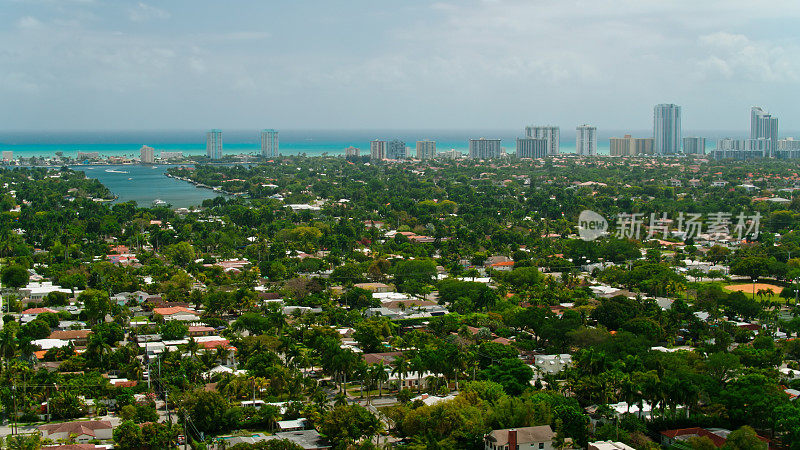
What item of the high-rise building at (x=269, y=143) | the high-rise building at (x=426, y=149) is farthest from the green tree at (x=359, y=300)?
the high-rise building at (x=269, y=143)

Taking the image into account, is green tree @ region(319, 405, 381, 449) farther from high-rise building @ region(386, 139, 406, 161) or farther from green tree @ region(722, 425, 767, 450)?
high-rise building @ region(386, 139, 406, 161)

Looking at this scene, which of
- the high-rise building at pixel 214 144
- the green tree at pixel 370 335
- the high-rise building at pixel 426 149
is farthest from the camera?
the high-rise building at pixel 214 144

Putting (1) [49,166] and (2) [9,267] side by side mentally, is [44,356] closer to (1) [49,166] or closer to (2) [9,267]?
(2) [9,267]

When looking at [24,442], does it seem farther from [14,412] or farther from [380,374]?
[380,374]

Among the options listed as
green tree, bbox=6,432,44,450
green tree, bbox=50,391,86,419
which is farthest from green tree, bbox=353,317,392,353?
green tree, bbox=6,432,44,450

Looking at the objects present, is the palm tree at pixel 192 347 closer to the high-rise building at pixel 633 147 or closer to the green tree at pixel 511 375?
the green tree at pixel 511 375

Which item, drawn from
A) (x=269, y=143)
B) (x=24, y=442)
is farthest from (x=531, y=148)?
(x=24, y=442)

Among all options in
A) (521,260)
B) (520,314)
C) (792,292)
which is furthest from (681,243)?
(520,314)
